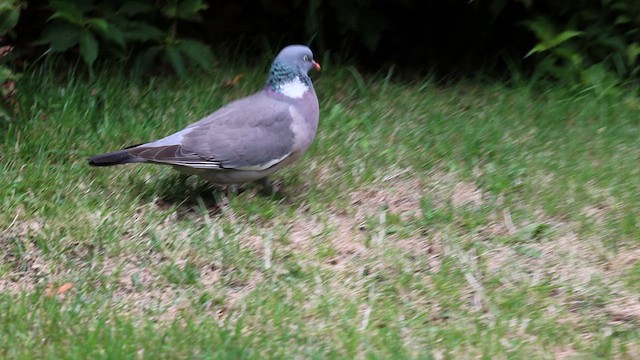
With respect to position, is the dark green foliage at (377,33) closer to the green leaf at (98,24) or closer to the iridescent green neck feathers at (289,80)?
the green leaf at (98,24)

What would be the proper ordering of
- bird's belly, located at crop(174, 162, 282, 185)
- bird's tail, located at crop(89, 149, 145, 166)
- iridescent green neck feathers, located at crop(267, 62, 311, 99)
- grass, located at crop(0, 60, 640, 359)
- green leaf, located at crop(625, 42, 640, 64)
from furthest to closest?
green leaf, located at crop(625, 42, 640, 64) → iridescent green neck feathers, located at crop(267, 62, 311, 99) → bird's belly, located at crop(174, 162, 282, 185) → bird's tail, located at crop(89, 149, 145, 166) → grass, located at crop(0, 60, 640, 359)

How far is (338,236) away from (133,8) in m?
2.25

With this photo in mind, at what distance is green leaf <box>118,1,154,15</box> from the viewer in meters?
5.86

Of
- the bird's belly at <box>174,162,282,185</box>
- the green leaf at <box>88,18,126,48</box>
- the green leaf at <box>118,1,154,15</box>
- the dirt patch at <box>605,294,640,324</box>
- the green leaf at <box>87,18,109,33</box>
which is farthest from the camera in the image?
the green leaf at <box>118,1,154,15</box>

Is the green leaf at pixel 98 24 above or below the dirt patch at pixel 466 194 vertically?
above

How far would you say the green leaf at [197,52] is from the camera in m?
5.93

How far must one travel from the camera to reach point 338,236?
4.54m

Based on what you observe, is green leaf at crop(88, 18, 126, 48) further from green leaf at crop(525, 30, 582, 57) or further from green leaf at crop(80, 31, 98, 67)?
green leaf at crop(525, 30, 582, 57)

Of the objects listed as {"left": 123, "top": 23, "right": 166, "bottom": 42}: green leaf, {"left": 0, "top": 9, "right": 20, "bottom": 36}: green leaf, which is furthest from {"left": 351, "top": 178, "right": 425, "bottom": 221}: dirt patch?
{"left": 0, "top": 9, "right": 20, "bottom": 36}: green leaf

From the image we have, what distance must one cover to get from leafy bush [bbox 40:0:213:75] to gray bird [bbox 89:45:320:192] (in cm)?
119

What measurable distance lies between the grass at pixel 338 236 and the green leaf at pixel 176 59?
0.39 feet

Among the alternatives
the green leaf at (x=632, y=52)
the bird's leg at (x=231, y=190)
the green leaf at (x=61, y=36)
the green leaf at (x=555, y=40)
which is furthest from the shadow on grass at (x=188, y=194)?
the green leaf at (x=632, y=52)

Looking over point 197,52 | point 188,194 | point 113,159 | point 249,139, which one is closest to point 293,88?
point 249,139

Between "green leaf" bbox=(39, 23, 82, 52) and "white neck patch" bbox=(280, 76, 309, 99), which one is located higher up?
"white neck patch" bbox=(280, 76, 309, 99)
